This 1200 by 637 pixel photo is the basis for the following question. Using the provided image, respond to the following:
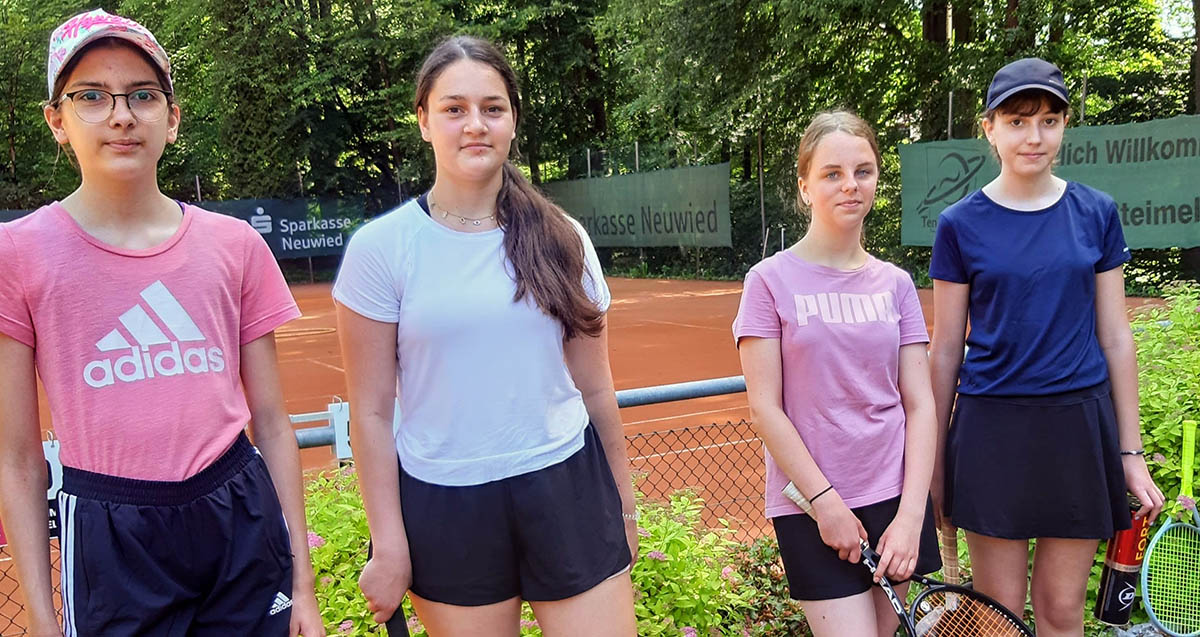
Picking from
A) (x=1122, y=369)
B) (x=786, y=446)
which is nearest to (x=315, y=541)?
(x=786, y=446)

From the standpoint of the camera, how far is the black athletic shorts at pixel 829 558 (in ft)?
6.91

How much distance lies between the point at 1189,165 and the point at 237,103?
68.8 ft

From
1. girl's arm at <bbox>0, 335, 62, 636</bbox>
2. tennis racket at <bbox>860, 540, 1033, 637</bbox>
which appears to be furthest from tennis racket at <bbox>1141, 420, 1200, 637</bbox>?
girl's arm at <bbox>0, 335, 62, 636</bbox>

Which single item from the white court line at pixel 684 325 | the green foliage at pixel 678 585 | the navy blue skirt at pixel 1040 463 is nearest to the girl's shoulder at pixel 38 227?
the green foliage at pixel 678 585

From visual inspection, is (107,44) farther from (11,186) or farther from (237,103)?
(11,186)

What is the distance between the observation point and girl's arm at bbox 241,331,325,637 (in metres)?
1.75

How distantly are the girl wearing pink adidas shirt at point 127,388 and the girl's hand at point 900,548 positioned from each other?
3.86 feet

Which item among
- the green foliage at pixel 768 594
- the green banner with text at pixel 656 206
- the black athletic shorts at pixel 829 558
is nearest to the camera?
the black athletic shorts at pixel 829 558

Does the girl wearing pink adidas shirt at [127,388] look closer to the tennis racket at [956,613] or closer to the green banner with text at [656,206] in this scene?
the tennis racket at [956,613]

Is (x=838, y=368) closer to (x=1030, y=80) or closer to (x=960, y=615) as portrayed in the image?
(x=960, y=615)

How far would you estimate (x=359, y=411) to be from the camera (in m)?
1.79

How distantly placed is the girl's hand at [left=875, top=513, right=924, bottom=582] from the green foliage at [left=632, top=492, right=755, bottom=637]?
2.69 feet

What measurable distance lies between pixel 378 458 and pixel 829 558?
977mm

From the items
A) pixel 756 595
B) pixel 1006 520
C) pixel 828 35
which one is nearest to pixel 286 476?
pixel 1006 520
